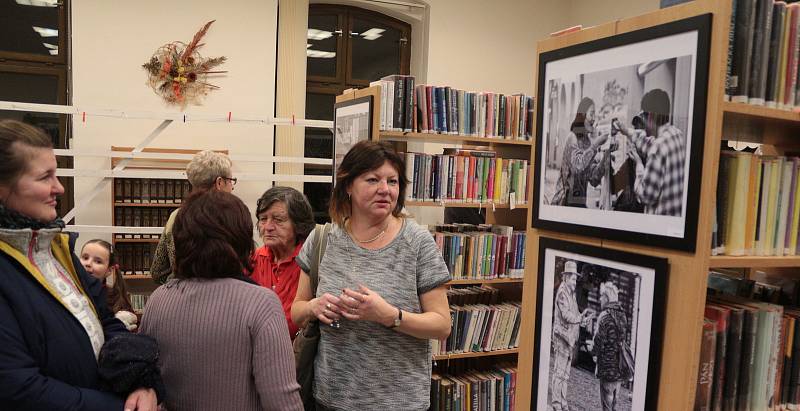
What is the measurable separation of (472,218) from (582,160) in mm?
2911

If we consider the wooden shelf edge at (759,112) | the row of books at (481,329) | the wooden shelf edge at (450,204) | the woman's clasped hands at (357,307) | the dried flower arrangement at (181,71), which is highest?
the dried flower arrangement at (181,71)

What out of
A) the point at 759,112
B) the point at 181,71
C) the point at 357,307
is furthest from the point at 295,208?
the point at 181,71

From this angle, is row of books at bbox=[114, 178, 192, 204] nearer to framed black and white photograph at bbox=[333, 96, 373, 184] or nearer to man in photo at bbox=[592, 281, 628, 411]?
framed black and white photograph at bbox=[333, 96, 373, 184]

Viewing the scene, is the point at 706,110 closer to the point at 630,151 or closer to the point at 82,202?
the point at 630,151

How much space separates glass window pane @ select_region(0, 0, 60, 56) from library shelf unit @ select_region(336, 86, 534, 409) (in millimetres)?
3575

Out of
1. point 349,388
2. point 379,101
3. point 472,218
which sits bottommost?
point 349,388

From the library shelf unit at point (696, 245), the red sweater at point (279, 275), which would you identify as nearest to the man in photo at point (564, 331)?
the library shelf unit at point (696, 245)

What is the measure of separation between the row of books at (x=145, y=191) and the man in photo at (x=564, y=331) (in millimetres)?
4622

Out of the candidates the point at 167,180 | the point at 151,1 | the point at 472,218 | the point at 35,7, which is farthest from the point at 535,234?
the point at 35,7

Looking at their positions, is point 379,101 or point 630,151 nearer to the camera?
point 630,151

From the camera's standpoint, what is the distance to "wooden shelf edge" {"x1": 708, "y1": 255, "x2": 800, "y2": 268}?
1.33 meters

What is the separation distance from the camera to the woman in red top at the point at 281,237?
2576 mm

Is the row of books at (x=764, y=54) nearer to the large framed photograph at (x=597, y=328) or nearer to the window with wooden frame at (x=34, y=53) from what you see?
Result: the large framed photograph at (x=597, y=328)

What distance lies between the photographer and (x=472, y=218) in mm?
4418
